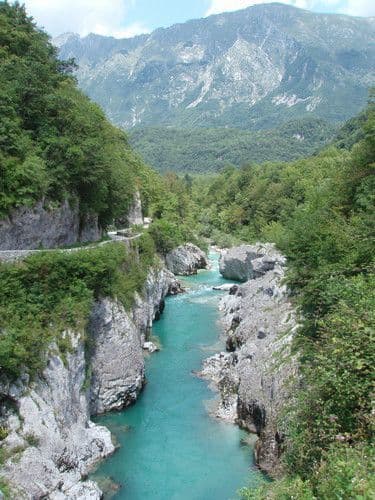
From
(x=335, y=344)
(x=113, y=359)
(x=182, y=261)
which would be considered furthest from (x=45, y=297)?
(x=182, y=261)

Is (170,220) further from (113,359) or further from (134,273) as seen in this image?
(113,359)

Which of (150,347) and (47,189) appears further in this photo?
(150,347)

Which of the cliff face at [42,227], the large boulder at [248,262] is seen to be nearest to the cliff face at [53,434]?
the cliff face at [42,227]

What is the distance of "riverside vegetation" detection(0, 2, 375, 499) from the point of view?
34.3ft

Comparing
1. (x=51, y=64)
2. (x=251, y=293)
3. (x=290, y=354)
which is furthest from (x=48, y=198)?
(x=251, y=293)

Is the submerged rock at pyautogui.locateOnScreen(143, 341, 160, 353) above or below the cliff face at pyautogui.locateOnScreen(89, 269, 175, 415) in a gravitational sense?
below

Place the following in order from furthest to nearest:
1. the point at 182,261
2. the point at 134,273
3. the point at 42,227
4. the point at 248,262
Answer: the point at 182,261
the point at 248,262
the point at 134,273
the point at 42,227

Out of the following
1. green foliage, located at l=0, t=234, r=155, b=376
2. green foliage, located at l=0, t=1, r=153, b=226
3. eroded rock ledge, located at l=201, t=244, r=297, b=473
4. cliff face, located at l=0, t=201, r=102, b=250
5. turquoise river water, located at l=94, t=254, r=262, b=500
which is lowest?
turquoise river water, located at l=94, t=254, r=262, b=500

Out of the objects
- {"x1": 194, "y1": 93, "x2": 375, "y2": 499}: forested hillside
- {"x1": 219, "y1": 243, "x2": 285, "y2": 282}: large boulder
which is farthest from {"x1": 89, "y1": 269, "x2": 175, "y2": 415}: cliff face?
{"x1": 219, "y1": 243, "x2": 285, "y2": 282}: large boulder

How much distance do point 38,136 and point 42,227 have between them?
493cm

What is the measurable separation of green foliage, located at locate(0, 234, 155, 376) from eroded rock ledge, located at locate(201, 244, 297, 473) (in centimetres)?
745

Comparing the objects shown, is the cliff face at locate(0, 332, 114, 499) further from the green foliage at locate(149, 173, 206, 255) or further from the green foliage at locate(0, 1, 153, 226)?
the green foliage at locate(149, 173, 206, 255)

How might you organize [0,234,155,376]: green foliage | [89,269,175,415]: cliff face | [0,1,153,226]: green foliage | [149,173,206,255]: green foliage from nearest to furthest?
[0,234,155,376]: green foliage < [89,269,175,415]: cliff face < [0,1,153,226]: green foliage < [149,173,206,255]: green foliage

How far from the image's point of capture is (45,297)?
18844 mm
